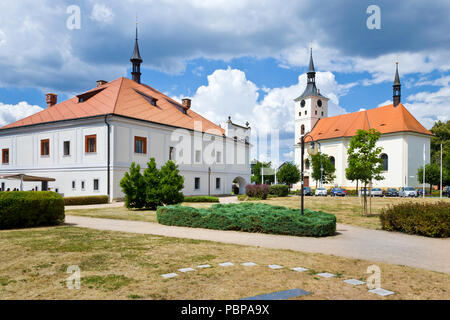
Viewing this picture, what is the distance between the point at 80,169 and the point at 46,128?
23.0 ft

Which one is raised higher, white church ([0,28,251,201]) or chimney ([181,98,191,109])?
chimney ([181,98,191,109])

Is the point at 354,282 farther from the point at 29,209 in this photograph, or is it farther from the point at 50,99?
the point at 50,99

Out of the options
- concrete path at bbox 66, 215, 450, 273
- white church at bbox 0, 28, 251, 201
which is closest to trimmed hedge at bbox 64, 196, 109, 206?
white church at bbox 0, 28, 251, 201

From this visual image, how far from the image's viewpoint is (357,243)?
35.5 ft

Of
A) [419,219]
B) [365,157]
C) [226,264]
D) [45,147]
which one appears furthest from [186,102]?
[226,264]

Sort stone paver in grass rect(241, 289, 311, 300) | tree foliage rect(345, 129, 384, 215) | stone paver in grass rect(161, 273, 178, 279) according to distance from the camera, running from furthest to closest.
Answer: tree foliage rect(345, 129, 384, 215) → stone paver in grass rect(161, 273, 178, 279) → stone paver in grass rect(241, 289, 311, 300)

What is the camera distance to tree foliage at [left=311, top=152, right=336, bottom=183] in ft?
209

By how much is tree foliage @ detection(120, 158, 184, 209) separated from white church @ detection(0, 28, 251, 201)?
8.89 meters

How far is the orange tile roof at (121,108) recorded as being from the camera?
3438cm

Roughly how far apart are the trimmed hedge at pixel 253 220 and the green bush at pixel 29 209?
171 inches

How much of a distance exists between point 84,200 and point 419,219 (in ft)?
79.8

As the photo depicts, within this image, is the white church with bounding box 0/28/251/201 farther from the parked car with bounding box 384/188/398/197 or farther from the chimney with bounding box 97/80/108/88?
the parked car with bounding box 384/188/398/197

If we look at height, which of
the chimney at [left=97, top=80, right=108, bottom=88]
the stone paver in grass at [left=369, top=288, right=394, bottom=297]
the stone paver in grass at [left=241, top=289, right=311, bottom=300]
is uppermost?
the chimney at [left=97, top=80, right=108, bottom=88]
